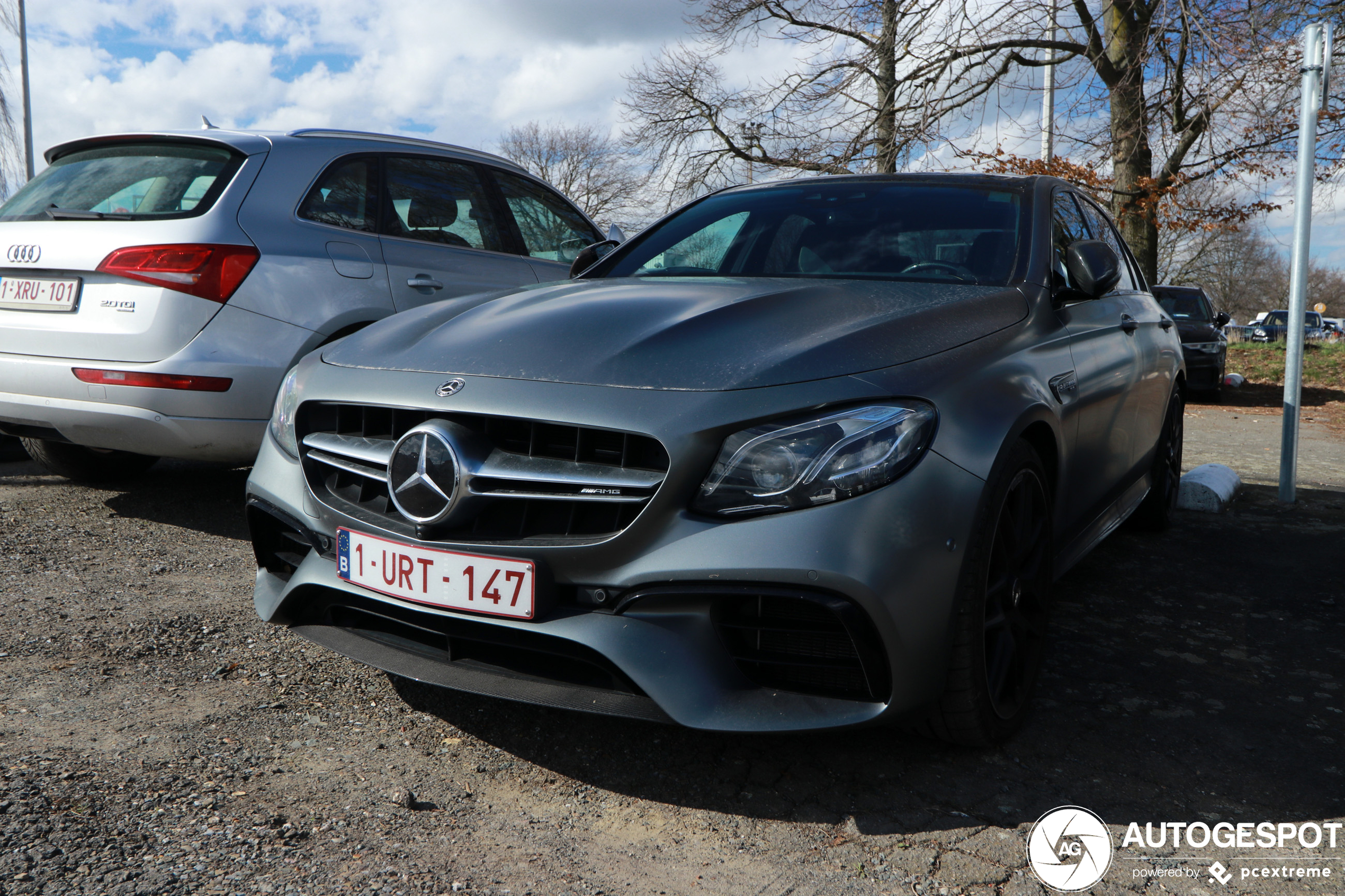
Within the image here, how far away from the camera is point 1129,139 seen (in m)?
14.0

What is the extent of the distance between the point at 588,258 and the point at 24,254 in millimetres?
2152

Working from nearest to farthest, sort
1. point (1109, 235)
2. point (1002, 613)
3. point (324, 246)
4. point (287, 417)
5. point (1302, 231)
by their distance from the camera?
1. point (1002, 613)
2. point (287, 417)
3. point (324, 246)
4. point (1109, 235)
5. point (1302, 231)

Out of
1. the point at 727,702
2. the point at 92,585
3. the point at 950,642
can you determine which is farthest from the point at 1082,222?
the point at 92,585

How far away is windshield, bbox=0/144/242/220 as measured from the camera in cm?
385

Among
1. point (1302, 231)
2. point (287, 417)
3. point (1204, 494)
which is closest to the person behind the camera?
point (287, 417)

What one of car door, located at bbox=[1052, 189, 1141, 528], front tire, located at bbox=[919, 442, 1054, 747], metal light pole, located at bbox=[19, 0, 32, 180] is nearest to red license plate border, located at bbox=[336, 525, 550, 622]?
front tire, located at bbox=[919, 442, 1054, 747]

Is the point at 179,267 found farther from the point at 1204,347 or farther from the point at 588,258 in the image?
the point at 1204,347

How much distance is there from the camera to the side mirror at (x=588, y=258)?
12.0 feet

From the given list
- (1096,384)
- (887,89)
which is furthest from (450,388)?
(887,89)

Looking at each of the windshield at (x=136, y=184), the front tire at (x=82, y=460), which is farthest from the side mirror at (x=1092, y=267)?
the front tire at (x=82, y=460)

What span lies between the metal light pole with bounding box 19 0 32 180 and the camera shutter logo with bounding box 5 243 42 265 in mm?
23361

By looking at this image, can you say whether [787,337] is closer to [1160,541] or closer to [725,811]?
[725,811]

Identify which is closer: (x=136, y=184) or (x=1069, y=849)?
(x=1069, y=849)

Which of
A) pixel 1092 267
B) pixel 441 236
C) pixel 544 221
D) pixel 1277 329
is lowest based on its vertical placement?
pixel 1277 329
